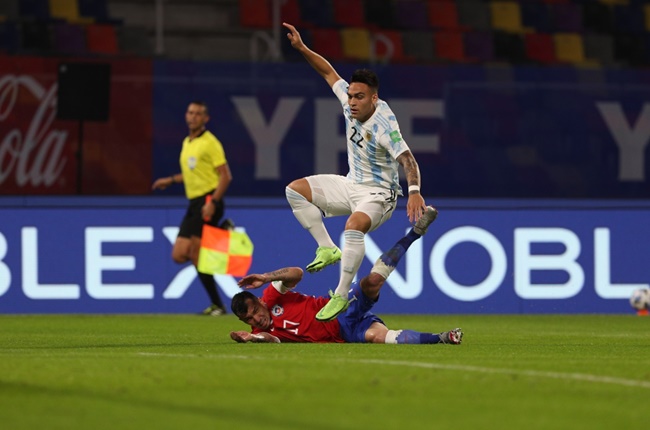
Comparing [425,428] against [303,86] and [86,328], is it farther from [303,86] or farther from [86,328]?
[303,86]

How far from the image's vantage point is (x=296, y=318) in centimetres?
966

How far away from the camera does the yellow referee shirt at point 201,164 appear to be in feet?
48.0

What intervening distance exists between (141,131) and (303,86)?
6.46 ft

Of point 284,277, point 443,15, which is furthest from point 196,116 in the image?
point 443,15

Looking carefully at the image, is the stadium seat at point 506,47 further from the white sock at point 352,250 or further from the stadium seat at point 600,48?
the white sock at point 352,250

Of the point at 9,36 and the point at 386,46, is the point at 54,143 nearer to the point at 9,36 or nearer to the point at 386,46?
the point at 9,36

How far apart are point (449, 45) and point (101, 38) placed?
16.0ft

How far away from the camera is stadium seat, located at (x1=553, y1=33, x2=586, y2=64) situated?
797 inches

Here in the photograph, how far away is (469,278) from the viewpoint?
15.2 meters

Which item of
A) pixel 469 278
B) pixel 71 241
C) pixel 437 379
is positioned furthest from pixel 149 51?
pixel 437 379

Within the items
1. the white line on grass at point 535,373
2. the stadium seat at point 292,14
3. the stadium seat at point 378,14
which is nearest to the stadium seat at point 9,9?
the stadium seat at point 292,14

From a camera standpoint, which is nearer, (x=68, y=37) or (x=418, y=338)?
(x=418, y=338)

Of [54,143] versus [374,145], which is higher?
[374,145]

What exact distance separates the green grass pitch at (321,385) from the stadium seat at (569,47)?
33.3ft
